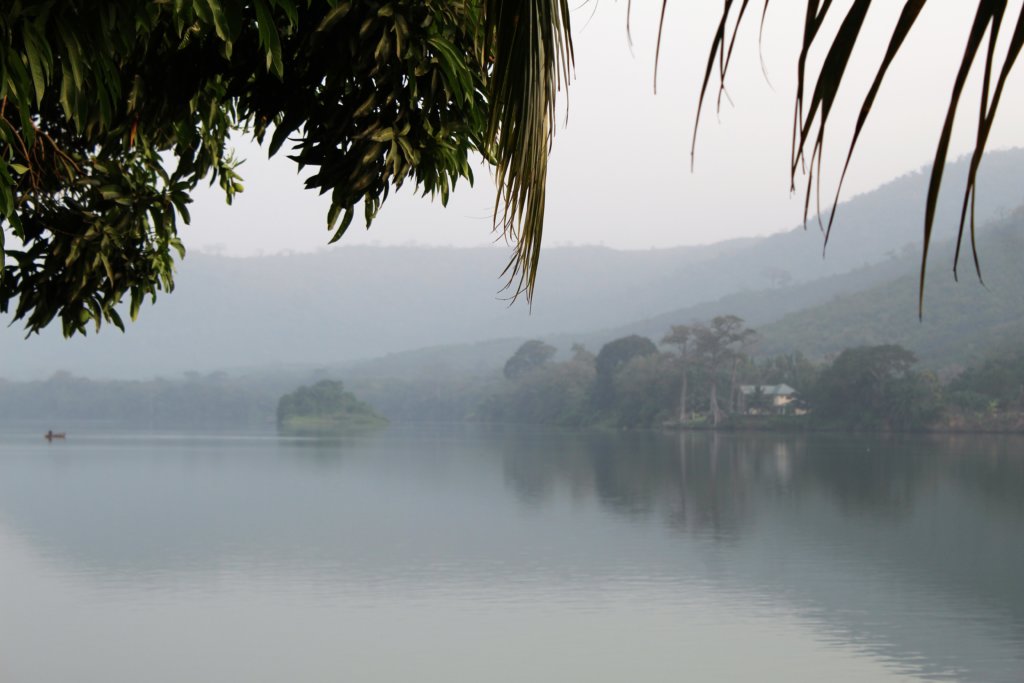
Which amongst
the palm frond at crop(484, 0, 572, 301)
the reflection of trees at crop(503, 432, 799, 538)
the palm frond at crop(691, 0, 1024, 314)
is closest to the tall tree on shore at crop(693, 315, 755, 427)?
the reflection of trees at crop(503, 432, 799, 538)

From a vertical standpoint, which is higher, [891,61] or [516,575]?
[891,61]

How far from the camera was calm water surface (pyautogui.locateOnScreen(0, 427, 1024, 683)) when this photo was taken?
576 inches

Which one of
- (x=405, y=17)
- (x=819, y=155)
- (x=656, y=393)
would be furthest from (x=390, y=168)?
(x=656, y=393)

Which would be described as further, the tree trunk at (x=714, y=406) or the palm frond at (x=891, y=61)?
the tree trunk at (x=714, y=406)

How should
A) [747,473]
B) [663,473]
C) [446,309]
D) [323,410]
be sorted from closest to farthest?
[663,473] < [747,473] < [323,410] < [446,309]

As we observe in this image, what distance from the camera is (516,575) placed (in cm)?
2016

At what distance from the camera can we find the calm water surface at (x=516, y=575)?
1463 centimetres

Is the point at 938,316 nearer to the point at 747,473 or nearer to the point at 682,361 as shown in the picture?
the point at 682,361

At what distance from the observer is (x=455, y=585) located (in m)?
19.2

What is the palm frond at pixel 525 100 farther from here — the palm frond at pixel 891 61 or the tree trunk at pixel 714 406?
the tree trunk at pixel 714 406

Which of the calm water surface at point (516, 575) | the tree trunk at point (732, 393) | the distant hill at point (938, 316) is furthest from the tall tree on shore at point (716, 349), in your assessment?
the calm water surface at point (516, 575)

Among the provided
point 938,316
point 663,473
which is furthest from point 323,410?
point 663,473

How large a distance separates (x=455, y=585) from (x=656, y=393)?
5699 centimetres

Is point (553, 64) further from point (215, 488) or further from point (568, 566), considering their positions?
point (215, 488)
